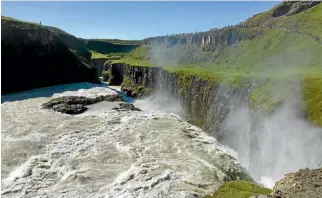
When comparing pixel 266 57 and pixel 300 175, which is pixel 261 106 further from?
pixel 266 57

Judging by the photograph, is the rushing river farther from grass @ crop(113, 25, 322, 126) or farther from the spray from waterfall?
grass @ crop(113, 25, 322, 126)

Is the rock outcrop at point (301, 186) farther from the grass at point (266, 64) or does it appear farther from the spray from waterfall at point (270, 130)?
the grass at point (266, 64)

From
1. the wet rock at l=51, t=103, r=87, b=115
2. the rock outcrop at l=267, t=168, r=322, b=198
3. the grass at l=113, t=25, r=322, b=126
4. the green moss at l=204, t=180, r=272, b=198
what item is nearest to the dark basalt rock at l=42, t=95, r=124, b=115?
the wet rock at l=51, t=103, r=87, b=115

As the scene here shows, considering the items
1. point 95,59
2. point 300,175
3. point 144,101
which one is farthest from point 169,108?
point 95,59

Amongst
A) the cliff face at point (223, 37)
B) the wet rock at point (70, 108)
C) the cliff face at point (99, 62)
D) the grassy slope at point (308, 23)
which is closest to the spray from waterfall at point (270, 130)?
the wet rock at point (70, 108)

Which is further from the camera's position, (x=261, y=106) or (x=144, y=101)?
(x=144, y=101)

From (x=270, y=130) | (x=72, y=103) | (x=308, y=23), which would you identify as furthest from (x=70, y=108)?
(x=308, y=23)

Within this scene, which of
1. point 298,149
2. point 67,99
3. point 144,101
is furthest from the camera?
point 144,101

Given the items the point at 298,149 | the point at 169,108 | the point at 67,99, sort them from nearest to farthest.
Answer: the point at 298,149 < the point at 67,99 < the point at 169,108
